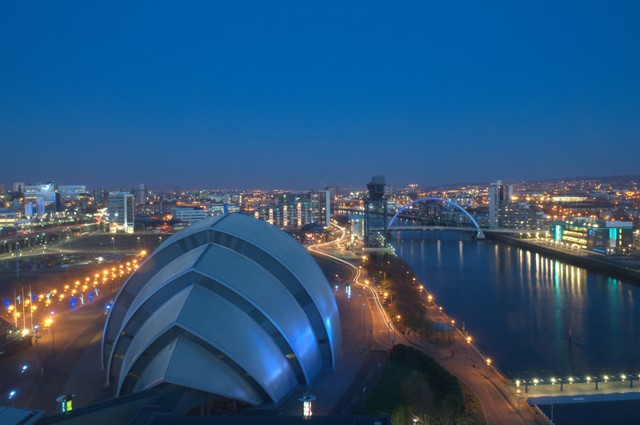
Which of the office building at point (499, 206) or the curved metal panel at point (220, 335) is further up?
the office building at point (499, 206)

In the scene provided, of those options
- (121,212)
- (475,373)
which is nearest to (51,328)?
(475,373)

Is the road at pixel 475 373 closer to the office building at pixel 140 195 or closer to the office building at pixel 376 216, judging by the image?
the office building at pixel 376 216

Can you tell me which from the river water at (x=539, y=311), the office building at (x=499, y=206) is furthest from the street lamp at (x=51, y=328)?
the office building at (x=499, y=206)

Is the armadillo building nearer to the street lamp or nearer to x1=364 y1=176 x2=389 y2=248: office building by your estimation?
the street lamp

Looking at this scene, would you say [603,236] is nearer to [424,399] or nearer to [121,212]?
[424,399]

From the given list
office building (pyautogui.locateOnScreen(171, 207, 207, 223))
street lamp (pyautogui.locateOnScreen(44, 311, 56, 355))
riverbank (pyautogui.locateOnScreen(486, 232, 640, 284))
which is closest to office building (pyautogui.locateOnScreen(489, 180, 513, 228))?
riverbank (pyautogui.locateOnScreen(486, 232, 640, 284))

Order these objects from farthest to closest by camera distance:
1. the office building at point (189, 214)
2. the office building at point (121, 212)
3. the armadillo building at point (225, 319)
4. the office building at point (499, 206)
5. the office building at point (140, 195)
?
the office building at point (140, 195) → the office building at point (189, 214) → the office building at point (499, 206) → the office building at point (121, 212) → the armadillo building at point (225, 319)
